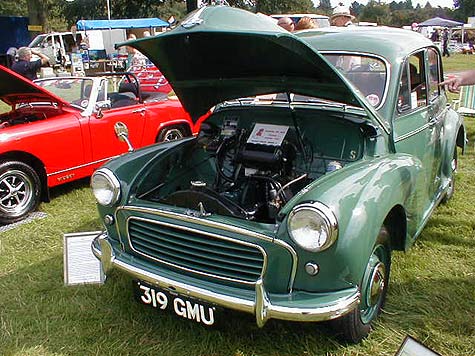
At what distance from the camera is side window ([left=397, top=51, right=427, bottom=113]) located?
128 inches

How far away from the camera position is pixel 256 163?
3004mm

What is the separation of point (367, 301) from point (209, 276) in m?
0.86

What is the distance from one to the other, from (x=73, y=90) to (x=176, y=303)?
3.75 m

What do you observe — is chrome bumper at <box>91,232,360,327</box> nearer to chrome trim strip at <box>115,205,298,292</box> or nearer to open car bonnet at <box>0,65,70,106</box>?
chrome trim strip at <box>115,205,298,292</box>

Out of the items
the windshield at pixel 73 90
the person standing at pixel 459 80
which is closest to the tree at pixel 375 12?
the windshield at pixel 73 90

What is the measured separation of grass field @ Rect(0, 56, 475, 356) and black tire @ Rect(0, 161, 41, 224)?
67cm

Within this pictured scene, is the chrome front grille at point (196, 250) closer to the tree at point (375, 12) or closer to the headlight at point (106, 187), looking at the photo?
the headlight at point (106, 187)

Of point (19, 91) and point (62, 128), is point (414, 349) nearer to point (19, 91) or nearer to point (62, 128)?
point (62, 128)

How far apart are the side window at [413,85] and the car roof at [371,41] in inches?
3.5

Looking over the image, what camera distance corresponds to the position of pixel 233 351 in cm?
258

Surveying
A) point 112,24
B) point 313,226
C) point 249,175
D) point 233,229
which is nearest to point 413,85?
point 249,175

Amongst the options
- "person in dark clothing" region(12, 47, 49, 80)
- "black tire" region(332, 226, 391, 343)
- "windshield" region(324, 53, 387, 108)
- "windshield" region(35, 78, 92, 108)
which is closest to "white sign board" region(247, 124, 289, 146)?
"windshield" region(324, 53, 387, 108)

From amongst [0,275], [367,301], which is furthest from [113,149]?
[367,301]

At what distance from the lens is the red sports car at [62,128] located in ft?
14.9
